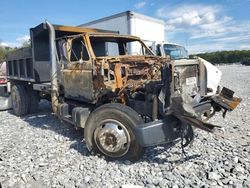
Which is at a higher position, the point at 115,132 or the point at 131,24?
the point at 131,24

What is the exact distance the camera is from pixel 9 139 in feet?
20.9

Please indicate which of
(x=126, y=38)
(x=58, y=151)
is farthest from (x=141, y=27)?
(x=58, y=151)

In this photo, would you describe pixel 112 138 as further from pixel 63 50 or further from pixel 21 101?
pixel 21 101

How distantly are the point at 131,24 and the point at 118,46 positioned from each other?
16.7 ft

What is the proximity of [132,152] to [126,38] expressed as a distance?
322 cm

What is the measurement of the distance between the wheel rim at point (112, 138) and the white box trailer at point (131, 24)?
6792mm

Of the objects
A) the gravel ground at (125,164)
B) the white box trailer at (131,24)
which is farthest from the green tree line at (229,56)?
the gravel ground at (125,164)

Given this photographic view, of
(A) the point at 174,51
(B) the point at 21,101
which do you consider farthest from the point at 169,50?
(B) the point at 21,101

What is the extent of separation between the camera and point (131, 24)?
471 inches

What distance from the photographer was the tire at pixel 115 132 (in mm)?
4484

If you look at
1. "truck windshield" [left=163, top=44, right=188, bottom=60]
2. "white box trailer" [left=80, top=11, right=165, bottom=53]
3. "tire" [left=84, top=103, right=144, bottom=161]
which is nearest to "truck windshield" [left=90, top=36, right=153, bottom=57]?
"tire" [left=84, top=103, right=144, bottom=161]

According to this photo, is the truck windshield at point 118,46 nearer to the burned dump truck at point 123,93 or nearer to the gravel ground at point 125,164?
the burned dump truck at point 123,93

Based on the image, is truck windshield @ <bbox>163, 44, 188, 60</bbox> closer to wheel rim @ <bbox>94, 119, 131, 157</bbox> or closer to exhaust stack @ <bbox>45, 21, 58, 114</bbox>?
exhaust stack @ <bbox>45, 21, 58, 114</bbox>

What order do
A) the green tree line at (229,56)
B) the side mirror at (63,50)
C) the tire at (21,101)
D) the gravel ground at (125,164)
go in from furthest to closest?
the green tree line at (229,56) < the tire at (21,101) < the side mirror at (63,50) < the gravel ground at (125,164)
